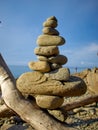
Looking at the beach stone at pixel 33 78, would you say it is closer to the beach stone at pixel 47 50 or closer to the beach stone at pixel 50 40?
the beach stone at pixel 47 50

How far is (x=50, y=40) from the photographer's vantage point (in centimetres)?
464

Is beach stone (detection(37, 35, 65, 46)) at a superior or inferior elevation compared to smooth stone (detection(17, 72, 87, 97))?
superior

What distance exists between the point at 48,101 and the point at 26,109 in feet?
1.72

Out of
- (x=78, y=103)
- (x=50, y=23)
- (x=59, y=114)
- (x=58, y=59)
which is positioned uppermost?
(x=50, y=23)

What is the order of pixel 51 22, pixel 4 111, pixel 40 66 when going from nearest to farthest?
1. pixel 40 66
2. pixel 51 22
3. pixel 4 111

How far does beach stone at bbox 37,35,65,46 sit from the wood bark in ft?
3.88

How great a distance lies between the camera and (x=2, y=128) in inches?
253

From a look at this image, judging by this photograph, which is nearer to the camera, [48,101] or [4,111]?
[48,101]

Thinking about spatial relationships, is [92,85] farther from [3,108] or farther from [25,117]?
[25,117]

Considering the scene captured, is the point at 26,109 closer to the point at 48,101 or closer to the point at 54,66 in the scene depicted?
the point at 48,101

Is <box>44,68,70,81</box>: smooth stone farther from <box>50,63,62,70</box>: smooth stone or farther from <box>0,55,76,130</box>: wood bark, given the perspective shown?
<box>0,55,76,130</box>: wood bark

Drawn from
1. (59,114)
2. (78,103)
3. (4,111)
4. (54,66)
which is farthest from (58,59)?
(78,103)

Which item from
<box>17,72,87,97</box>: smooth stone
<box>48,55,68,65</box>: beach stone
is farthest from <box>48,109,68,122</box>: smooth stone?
<box>48,55,68,65</box>: beach stone

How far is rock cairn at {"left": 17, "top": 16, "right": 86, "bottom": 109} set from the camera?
14.4 feet
